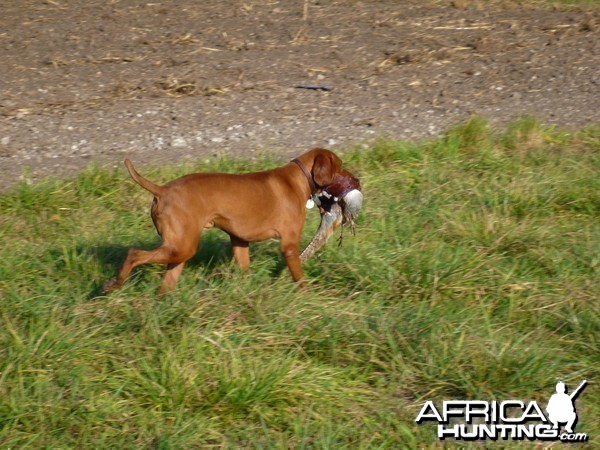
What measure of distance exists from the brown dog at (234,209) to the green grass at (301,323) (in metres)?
0.18

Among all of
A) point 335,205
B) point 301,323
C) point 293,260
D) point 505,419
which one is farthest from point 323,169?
point 505,419

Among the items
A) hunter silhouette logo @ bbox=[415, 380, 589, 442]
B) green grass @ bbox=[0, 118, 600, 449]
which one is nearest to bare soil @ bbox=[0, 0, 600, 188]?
green grass @ bbox=[0, 118, 600, 449]

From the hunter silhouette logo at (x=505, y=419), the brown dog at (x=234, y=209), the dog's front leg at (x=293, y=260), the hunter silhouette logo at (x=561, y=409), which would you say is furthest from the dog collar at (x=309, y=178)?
the hunter silhouette logo at (x=561, y=409)

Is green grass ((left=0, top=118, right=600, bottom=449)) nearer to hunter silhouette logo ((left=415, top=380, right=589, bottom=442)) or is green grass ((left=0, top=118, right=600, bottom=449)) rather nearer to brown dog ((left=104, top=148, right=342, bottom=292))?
hunter silhouette logo ((left=415, top=380, right=589, bottom=442))

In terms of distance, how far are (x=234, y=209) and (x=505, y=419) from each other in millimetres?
1968

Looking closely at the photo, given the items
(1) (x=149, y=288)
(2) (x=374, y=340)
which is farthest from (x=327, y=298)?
(1) (x=149, y=288)

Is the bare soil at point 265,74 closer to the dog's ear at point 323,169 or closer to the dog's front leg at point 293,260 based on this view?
the dog's ear at point 323,169

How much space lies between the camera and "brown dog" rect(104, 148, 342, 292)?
16.9ft

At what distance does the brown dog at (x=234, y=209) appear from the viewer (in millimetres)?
5152

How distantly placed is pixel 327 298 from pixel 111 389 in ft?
4.80

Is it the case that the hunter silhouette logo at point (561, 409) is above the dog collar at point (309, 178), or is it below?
below

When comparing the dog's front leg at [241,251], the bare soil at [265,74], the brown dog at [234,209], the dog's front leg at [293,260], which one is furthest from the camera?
the bare soil at [265,74]

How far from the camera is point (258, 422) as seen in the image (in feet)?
14.2

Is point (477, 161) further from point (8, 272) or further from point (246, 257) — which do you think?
point (8, 272)
